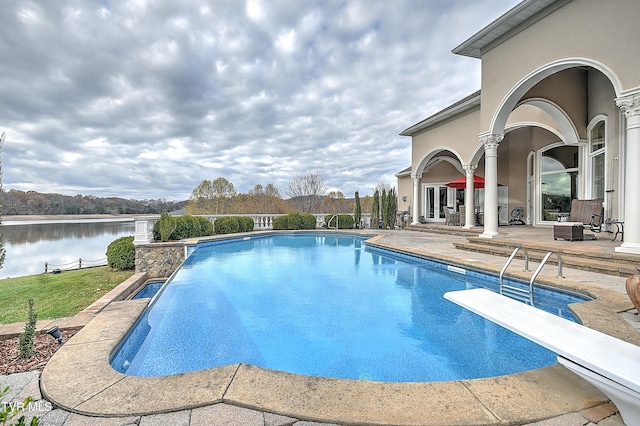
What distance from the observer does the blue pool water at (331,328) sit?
301 centimetres

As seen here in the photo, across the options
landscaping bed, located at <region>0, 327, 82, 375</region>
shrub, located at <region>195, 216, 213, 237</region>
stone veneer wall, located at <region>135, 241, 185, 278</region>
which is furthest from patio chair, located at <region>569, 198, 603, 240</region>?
shrub, located at <region>195, 216, 213, 237</region>

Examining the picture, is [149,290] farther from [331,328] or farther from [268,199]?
[268,199]

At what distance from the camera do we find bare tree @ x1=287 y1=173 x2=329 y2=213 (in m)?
34.5

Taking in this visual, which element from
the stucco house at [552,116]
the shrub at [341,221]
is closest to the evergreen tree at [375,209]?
the shrub at [341,221]

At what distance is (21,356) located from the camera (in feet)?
8.58

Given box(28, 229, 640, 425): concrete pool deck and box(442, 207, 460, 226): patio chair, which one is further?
box(442, 207, 460, 226): patio chair

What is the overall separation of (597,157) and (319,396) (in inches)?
445

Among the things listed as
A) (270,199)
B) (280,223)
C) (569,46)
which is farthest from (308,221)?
(270,199)

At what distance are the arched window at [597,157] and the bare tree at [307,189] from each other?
2680 cm

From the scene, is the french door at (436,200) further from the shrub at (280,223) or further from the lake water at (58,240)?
the lake water at (58,240)

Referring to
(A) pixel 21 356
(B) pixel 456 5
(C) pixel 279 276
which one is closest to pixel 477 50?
(B) pixel 456 5

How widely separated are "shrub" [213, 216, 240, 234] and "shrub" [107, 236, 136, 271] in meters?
5.43

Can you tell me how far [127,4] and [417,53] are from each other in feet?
32.4

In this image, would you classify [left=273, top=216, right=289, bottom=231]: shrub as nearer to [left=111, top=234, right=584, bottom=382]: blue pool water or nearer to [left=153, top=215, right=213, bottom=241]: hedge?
[left=153, top=215, right=213, bottom=241]: hedge
